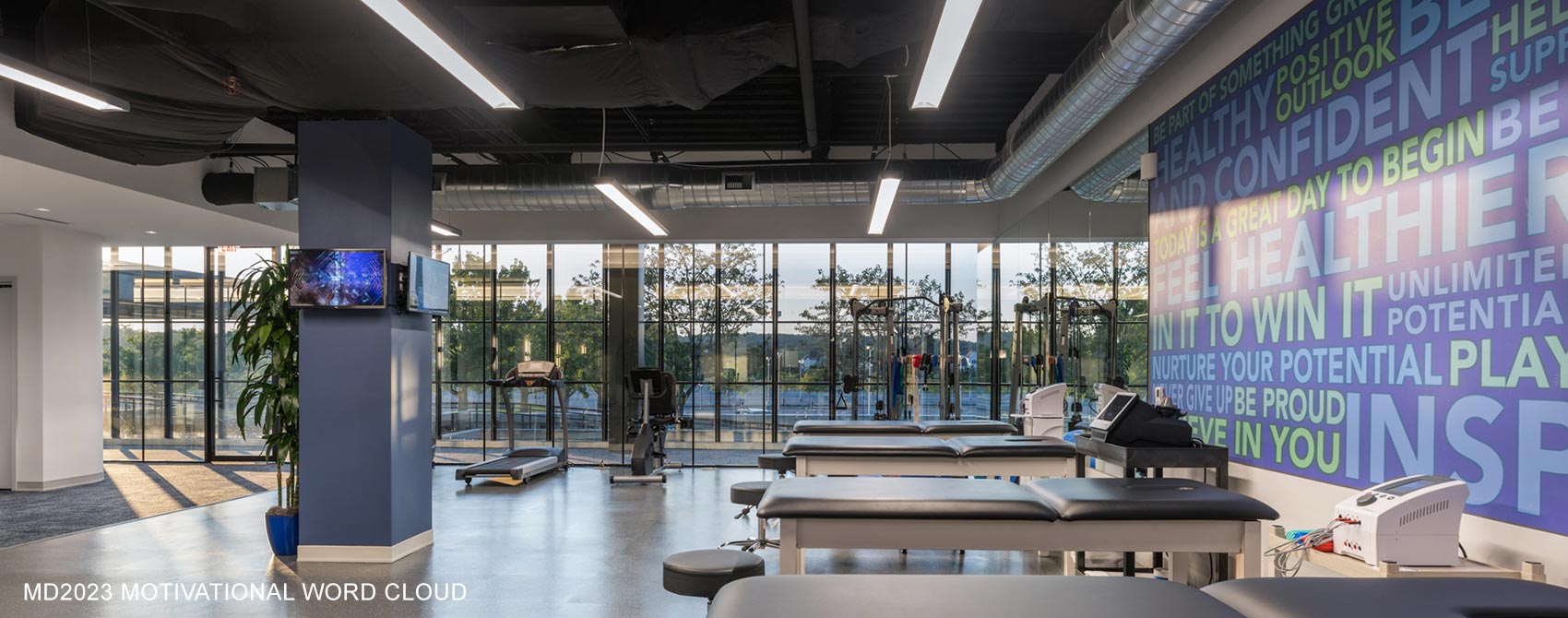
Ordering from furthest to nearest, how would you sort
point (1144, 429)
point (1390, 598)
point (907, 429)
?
1. point (907, 429)
2. point (1144, 429)
3. point (1390, 598)

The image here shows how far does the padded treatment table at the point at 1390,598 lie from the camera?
1.59m

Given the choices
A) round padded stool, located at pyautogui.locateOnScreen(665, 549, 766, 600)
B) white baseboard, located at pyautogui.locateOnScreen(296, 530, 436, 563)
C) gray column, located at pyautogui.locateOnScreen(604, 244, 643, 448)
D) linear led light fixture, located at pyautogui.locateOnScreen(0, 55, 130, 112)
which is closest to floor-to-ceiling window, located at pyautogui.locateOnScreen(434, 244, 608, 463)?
gray column, located at pyautogui.locateOnScreen(604, 244, 643, 448)

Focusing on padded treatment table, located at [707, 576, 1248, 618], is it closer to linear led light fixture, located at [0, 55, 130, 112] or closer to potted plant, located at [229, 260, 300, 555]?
linear led light fixture, located at [0, 55, 130, 112]

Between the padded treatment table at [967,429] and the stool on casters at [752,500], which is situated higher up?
the padded treatment table at [967,429]

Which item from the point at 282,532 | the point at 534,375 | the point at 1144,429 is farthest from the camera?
the point at 534,375

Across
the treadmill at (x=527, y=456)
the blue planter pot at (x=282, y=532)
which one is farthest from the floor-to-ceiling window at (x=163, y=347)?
the blue planter pot at (x=282, y=532)

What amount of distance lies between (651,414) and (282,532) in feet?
15.0

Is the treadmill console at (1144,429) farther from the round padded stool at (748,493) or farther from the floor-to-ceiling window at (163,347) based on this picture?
the floor-to-ceiling window at (163,347)

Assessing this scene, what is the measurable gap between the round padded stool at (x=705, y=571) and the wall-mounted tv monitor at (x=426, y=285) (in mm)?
3295

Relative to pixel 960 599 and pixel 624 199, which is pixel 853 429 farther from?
pixel 960 599

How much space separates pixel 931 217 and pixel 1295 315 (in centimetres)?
658

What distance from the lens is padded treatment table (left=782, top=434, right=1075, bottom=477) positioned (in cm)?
491

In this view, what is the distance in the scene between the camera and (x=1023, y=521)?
292 centimetres

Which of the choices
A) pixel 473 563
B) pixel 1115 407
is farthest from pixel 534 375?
pixel 1115 407
